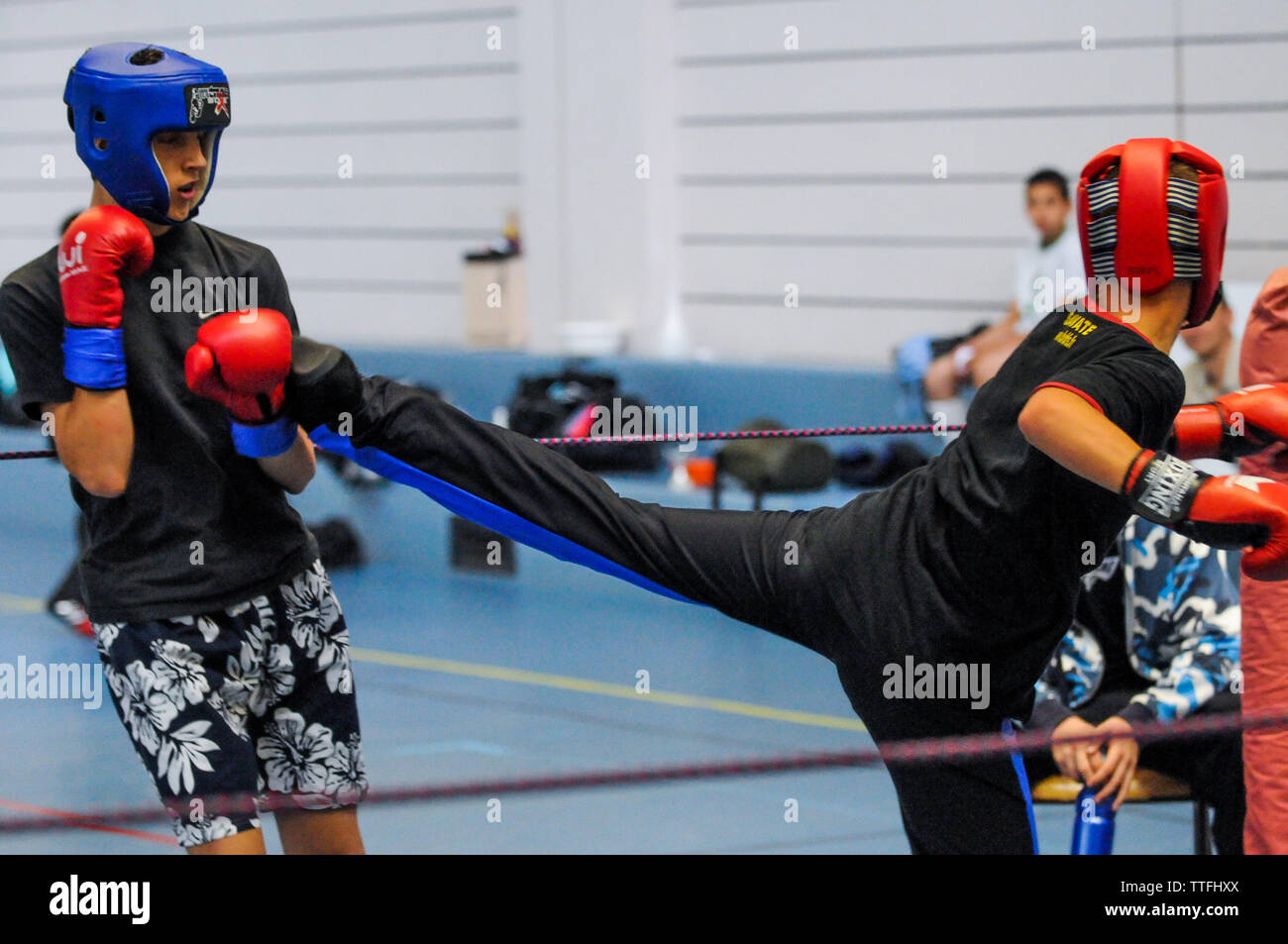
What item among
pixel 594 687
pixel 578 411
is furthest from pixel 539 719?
pixel 578 411

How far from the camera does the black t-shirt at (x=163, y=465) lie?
91.0 inches

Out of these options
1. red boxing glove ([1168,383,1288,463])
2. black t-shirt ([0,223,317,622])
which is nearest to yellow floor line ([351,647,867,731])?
red boxing glove ([1168,383,1288,463])

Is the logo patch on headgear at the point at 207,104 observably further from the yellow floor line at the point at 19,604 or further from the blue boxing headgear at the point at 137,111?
the yellow floor line at the point at 19,604

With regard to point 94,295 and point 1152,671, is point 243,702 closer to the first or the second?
point 94,295

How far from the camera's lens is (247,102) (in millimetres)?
9977

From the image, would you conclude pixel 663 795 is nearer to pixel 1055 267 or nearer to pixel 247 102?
pixel 1055 267

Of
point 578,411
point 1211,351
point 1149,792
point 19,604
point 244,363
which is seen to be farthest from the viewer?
point 578,411

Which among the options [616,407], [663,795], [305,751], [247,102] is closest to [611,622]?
[616,407]

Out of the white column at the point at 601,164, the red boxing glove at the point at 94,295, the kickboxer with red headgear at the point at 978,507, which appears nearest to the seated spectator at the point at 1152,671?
the kickboxer with red headgear at the point at 978,507

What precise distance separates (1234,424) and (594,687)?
309cm

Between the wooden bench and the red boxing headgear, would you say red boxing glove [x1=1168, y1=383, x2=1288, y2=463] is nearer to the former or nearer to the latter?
the red boxing headgear

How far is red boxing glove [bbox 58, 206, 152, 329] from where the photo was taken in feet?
7.36

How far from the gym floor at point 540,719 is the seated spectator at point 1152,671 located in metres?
0.78

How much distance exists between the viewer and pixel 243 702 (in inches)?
94.7
